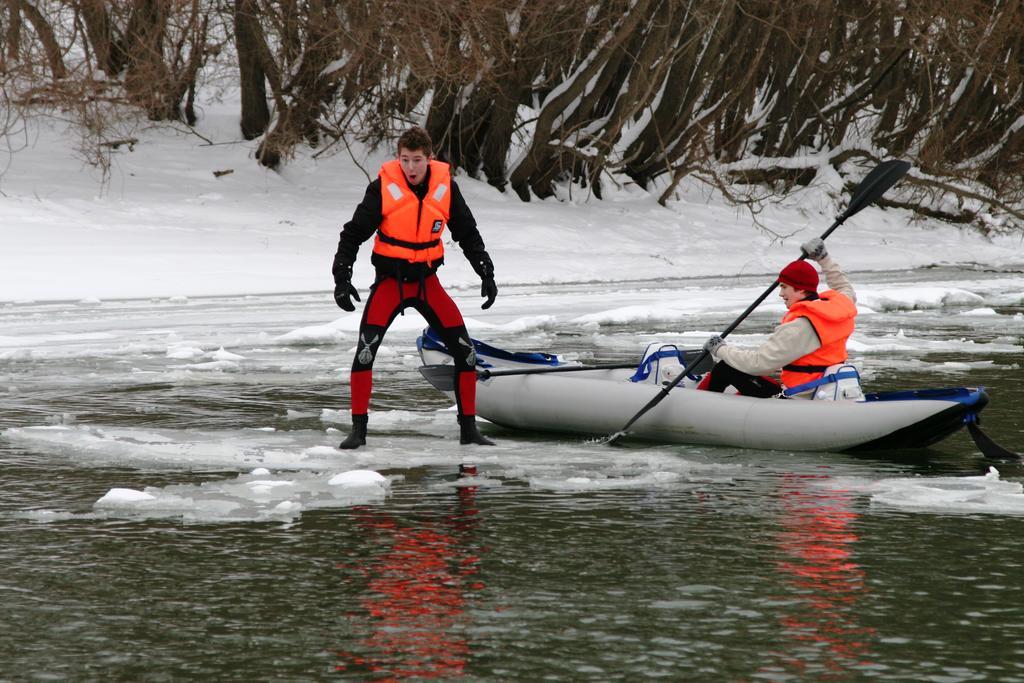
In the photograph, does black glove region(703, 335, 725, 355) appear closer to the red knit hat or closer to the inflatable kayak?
the inflatable kayak

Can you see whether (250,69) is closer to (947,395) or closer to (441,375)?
(441,375)

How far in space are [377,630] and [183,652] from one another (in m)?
0.53

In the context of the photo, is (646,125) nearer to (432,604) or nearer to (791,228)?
(791,228)

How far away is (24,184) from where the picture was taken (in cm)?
2166

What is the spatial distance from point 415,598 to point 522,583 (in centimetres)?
36

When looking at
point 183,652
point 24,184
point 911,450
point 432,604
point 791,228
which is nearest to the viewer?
point 183,652

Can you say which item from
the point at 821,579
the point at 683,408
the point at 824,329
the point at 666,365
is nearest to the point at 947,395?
the point at 824,329

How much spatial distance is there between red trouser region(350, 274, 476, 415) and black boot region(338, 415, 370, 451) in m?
0.04

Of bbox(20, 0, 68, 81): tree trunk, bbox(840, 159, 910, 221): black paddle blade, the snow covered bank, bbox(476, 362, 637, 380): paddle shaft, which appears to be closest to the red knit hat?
bbox(476, 362, 637, 380): paddle shaft

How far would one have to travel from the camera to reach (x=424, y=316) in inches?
285

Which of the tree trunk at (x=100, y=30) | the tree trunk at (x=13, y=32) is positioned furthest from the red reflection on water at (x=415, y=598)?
the tree trunk at (x=100, y=30)

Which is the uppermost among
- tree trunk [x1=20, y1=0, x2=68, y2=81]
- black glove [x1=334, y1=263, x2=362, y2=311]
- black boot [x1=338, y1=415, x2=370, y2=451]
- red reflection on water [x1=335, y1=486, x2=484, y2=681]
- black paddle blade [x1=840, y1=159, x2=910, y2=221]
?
tree trunk [x1=20, y1=0, x2=68, y2=81]

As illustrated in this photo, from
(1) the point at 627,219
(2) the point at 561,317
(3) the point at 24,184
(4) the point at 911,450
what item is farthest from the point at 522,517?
(1) the point at 627,219

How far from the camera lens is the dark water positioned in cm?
381
